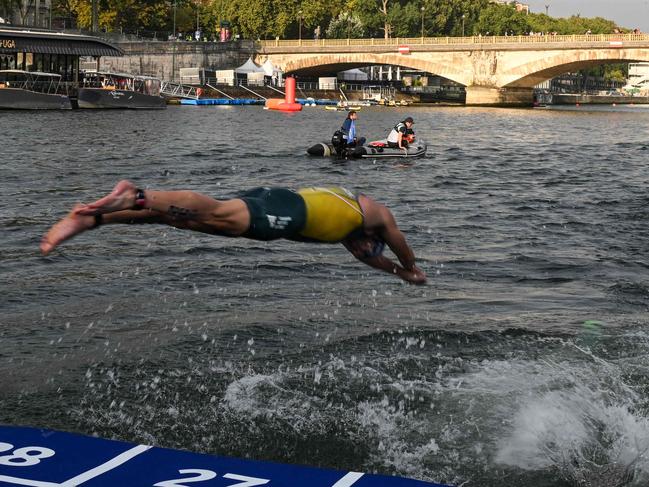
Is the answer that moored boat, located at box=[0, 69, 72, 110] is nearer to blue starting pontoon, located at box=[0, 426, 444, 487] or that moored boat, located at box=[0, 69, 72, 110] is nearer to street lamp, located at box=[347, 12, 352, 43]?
blue starting pontoon, located at box=[0, 426, 444, 487]

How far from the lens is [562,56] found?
91.0 metres

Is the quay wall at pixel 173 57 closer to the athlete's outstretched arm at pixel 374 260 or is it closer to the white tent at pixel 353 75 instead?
the white tent at pixel 353 75

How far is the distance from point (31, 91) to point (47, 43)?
267 inches

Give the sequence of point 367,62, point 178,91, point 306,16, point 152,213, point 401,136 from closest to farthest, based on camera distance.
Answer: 1. point 152,213
2. point 401,136
3. point 178,91
4. point 367,62
5. point 306,16

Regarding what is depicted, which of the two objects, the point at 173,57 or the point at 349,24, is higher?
the point at 349,24

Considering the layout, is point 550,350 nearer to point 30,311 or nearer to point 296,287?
point 296,287

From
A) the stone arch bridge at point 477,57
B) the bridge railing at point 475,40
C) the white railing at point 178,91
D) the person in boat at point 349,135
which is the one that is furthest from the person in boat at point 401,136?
the bridge railing at point 475,40

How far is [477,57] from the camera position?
9744 centimetres

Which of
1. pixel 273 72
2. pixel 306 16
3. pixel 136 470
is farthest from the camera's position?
pixel 306 16

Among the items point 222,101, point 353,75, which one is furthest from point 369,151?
point 353,75

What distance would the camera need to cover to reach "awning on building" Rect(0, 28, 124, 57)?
2488 inches

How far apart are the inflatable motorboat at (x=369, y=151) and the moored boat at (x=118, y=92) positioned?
34141 millimetres

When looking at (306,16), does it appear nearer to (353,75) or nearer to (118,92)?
(353,75)

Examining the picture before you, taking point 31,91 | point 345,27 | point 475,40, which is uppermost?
point 345,27
